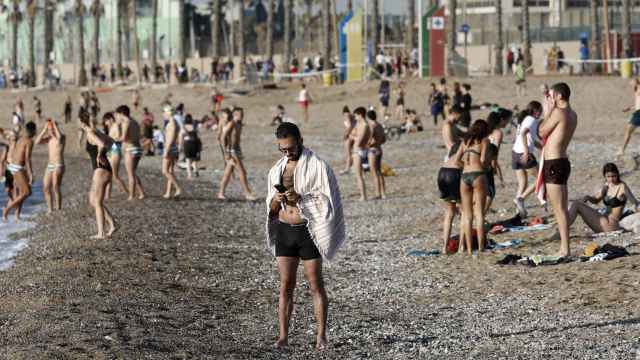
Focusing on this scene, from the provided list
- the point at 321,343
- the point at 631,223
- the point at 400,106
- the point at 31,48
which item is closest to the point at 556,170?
the point at 631,223

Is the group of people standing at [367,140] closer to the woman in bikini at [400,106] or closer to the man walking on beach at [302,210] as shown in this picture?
the man walking on beach at [302,210]

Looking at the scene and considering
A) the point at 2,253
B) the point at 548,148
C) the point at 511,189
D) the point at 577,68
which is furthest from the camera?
the point at 577,68

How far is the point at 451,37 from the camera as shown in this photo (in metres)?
49.8

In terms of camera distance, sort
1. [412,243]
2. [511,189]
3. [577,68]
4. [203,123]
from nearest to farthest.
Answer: [412,243] < [511,189] < [203,123] < [577,68]

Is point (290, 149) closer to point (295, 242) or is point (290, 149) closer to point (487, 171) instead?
point (295, 242)

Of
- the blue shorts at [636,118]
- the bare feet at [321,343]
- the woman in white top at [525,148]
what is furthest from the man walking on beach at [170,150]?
the bare feet at [321,343]

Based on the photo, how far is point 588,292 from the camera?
37.4ft

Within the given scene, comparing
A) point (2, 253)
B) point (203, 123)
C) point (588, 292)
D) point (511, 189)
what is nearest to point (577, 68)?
point (203, 123)

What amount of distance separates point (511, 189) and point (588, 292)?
10.0 m

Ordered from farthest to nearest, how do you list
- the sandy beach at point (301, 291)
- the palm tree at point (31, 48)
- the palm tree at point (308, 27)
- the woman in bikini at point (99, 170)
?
the palm tree at point (308, 27)
the palm tree at point (31, 48)
the woman in bikini at point (99, 170)
the sandy beach at point (301, 291)

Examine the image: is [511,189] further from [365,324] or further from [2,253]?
[365,324]

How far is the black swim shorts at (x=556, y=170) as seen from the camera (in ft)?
41.4

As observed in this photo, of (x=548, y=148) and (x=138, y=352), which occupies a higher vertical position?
(x=548, y=148)

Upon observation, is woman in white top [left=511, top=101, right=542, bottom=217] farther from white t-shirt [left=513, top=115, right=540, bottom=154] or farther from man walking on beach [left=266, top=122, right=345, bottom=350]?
man walking on beach [left=266, top=122, right=345, bottom=350]
